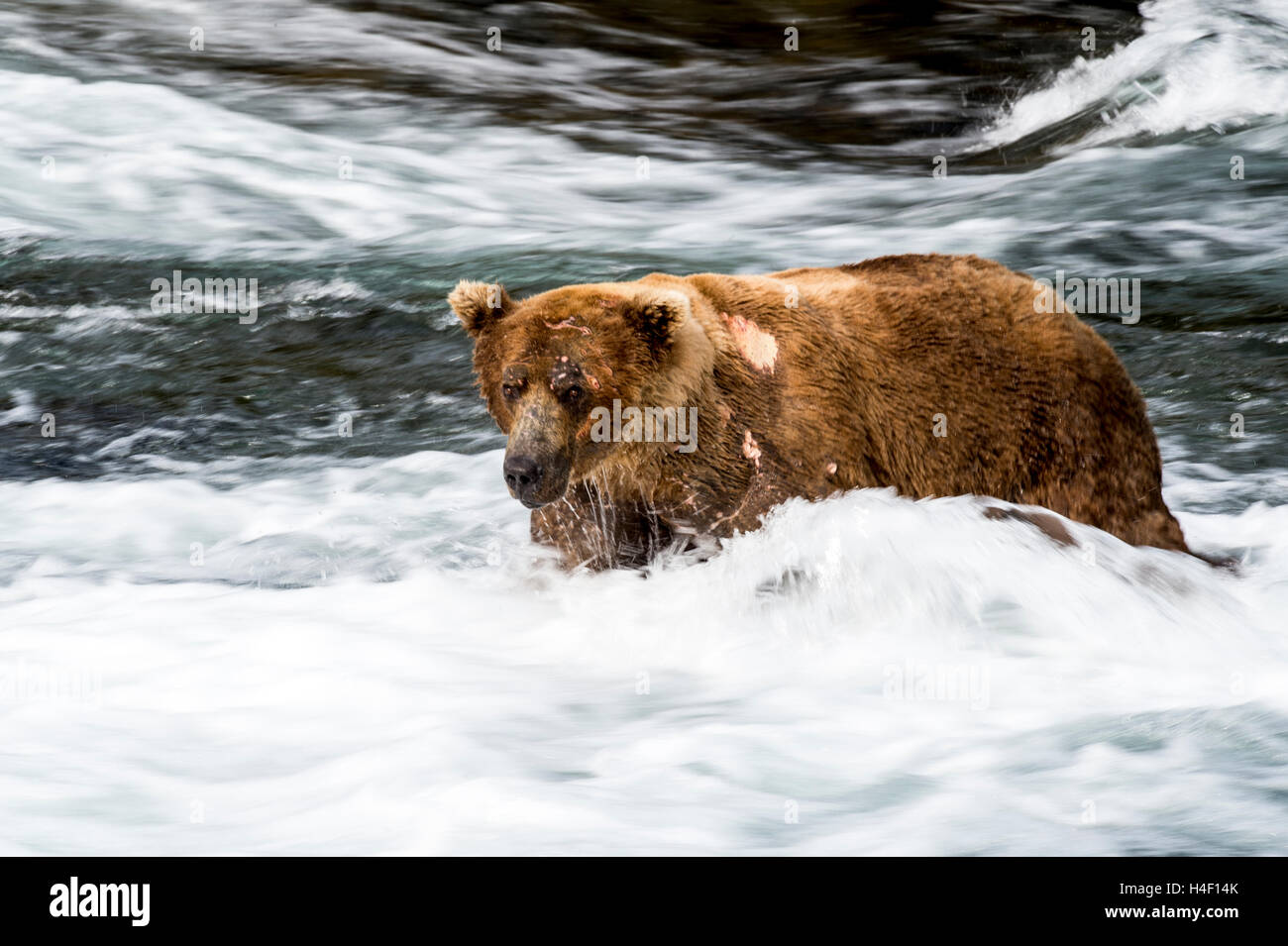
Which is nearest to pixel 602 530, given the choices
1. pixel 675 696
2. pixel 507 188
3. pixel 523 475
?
pixel 523 475

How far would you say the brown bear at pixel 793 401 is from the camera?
19.3ft

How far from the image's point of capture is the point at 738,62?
61.7ft

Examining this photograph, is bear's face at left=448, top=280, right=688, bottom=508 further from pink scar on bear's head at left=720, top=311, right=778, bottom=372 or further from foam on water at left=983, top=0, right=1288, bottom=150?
foam on water at left=983, top=0, right=1288, bottom=150

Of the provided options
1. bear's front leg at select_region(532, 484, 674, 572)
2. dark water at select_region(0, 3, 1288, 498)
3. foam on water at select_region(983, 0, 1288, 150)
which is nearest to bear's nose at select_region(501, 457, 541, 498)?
bear's front leg at select_region(532, 484, 674, 572)

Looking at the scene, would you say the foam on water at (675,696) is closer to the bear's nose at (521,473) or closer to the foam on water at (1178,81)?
the bear's nose at (521,473)

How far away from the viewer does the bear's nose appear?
5648 millimetres

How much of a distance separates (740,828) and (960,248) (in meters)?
7.87

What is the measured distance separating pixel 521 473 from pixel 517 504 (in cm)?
Result: 249

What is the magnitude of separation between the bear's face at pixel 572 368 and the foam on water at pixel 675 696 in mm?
653

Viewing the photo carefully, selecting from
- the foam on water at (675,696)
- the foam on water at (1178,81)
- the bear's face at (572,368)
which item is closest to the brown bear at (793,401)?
the bear's face at (572,368)

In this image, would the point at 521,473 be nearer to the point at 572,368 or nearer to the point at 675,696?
the point at 572,368

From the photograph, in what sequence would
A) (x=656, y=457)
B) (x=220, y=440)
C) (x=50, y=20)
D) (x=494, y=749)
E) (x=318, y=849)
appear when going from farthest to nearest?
(x=50, y=20)
(x=220, y=440)
(x=656, y=457)
(x=494, y=749)
(x=318, y=849)

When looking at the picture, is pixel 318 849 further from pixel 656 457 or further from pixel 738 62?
pixel 738 62

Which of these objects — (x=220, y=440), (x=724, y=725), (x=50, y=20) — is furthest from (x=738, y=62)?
(x=724, y=725)
